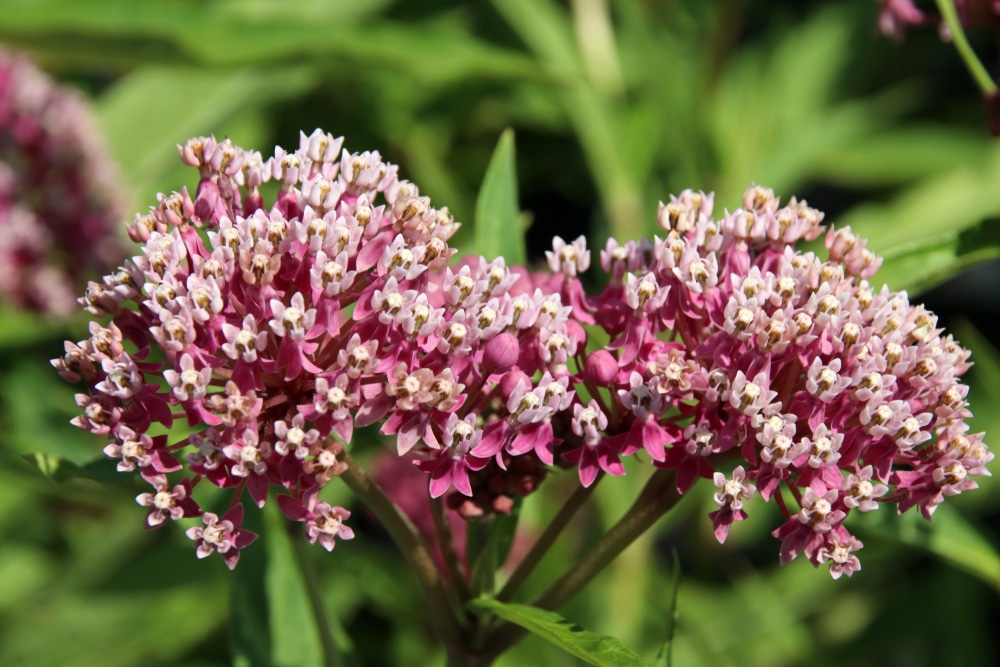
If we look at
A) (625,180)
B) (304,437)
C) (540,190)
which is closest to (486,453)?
(304,437)

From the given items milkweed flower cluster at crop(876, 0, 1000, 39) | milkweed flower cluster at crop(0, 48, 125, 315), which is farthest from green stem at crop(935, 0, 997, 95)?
milkweed flower cluster at crop(0, 48, 125, 315)

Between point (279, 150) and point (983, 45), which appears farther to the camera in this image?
point (983, 45)

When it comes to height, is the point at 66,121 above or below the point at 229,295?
above

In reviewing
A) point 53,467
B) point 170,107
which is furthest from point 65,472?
point 170,107

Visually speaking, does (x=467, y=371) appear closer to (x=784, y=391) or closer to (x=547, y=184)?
(x=784, y=391)

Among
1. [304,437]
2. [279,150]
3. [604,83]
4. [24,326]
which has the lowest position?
[304,437]

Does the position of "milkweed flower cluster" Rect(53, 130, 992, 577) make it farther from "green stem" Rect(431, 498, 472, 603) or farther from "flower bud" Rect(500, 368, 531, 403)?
"green stem" Rect(431, 498, 472, 603)

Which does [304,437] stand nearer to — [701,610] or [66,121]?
[701,610]

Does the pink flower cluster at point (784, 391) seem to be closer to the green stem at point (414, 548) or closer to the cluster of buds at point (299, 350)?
the cluster of buds at point (299, 350)
